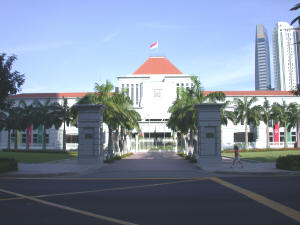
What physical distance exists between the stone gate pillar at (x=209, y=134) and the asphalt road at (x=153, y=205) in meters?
10.3

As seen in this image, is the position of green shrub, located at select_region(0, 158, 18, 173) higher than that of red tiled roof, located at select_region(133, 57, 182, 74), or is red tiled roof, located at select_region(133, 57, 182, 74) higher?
red tiled roof, located at select_region(133, 57, 182, 74)

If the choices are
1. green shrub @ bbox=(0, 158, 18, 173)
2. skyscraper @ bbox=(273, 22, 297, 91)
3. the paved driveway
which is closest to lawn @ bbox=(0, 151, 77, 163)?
the paved driveway

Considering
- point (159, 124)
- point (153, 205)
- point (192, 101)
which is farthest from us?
point (159, 124)

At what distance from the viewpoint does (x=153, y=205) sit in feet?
26.3

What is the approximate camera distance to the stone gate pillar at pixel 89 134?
22.5 metres

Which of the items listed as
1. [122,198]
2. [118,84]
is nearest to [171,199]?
[122,198]

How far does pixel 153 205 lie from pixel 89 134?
51.2 ft

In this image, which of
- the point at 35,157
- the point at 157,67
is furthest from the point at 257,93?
the point at 35,157

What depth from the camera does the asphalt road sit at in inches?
257

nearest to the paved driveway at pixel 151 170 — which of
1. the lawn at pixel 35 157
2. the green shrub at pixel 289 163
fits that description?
the green shrub at pixel 289 163

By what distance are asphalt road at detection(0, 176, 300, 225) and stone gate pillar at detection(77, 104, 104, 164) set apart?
11.5m

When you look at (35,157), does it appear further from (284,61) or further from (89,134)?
(284,61)

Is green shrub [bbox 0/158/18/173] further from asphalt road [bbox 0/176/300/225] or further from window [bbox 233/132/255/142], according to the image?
window [bbox 233/132/255/142]

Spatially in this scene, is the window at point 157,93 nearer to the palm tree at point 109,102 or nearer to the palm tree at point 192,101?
the palm tree at point 192,101
